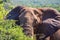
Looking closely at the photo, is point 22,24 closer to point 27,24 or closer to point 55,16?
point 27,24

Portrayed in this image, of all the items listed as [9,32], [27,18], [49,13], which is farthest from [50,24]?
[9,32]

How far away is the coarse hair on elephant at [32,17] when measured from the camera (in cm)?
881

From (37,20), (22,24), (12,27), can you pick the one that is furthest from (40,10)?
(12,27)

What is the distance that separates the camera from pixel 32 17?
9.15 meters

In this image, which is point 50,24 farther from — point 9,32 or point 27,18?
point 9,32

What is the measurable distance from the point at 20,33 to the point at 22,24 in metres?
1.19

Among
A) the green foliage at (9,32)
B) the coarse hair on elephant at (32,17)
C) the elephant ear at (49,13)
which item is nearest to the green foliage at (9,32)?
the green foliage at (9,32)

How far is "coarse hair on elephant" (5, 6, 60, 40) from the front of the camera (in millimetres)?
8812

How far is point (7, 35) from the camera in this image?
7.21 m

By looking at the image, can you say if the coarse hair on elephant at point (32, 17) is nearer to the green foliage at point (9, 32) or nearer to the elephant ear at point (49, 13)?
the elephant ear at point (49, 13)

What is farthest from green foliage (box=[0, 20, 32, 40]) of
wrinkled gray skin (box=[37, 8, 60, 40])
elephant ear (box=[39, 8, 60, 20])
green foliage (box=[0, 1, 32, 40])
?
elephant ear (box=[39, 8, 60, 20])

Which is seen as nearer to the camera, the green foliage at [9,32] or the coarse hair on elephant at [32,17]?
the green foliage at [9,32]

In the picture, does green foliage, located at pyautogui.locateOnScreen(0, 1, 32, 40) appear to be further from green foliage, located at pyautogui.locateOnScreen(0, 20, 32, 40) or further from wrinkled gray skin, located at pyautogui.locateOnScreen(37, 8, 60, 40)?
wrinkled gray skin, located at pyautogui.locateOnScreen(37, 8, 60, 40)

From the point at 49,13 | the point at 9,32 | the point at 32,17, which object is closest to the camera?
the point at 9,32
